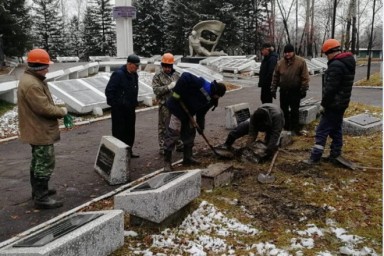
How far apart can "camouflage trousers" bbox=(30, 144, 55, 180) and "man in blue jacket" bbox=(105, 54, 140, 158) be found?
1.70 meters

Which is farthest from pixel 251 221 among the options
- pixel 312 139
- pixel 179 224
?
pixel 312 139

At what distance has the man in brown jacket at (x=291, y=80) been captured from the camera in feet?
26.0

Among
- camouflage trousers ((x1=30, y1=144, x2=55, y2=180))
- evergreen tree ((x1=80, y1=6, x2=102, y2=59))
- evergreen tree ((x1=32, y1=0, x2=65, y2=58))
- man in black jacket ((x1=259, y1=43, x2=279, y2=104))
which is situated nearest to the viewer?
camouflage trousers ((x1=30, y1=144, x2=55, y2=180))

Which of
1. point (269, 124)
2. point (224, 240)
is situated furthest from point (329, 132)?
point (224, 240)

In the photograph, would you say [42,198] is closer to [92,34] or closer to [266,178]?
[266,178]

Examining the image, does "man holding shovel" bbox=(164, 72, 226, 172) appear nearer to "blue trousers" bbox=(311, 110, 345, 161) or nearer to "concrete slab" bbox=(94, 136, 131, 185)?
"concrete slab" bbox=(94, 136, 131, 185)

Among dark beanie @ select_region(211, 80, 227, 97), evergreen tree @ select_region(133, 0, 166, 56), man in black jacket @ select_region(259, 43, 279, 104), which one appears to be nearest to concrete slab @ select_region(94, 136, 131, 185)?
dark beanie @ select_region(211, 80, 227, 97)

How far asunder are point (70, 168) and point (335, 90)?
14.7ft

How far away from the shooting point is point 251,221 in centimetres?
458

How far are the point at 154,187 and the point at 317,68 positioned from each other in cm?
2443

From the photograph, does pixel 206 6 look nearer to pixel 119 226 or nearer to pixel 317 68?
pixel 317 68

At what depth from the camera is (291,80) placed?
314 inches

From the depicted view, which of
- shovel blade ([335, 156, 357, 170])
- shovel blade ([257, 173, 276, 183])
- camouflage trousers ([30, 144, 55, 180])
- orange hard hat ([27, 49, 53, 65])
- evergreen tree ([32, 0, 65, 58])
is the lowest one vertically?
shovel blade ([257, 173, 276, 183])

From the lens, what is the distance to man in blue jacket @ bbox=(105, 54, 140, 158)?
6.55m
